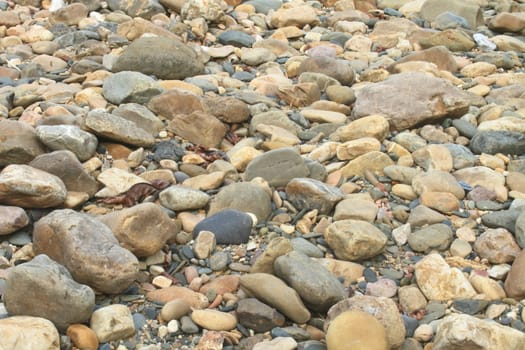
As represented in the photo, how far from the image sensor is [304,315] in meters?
3.06

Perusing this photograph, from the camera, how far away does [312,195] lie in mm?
3920

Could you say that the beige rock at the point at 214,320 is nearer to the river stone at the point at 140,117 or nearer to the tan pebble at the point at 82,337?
the tan pebble at the point at 82,337

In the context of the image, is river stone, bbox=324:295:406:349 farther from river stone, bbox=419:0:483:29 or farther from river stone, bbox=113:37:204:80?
river stone, bbox=419:0:483:29

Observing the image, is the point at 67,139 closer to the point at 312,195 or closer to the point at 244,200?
the point at 244,200

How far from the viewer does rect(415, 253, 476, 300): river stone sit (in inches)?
130

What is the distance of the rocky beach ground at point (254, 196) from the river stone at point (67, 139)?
0.01 metres

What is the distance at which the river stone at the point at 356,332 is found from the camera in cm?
274

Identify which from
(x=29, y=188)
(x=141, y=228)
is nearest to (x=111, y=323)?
(x=141, y=228)

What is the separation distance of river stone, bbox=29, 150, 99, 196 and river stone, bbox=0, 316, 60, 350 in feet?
4.18

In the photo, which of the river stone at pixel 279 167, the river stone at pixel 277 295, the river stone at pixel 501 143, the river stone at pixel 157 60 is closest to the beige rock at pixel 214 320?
the river stone at pixel 277 295

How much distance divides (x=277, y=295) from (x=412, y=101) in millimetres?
2460

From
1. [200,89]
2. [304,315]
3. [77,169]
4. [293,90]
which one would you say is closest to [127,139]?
[77,169]

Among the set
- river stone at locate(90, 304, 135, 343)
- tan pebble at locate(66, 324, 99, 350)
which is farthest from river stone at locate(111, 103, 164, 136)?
tan pebble at locate(66, 324, 99, 350)

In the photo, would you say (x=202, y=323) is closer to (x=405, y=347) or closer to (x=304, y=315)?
(x=304, y=315)
